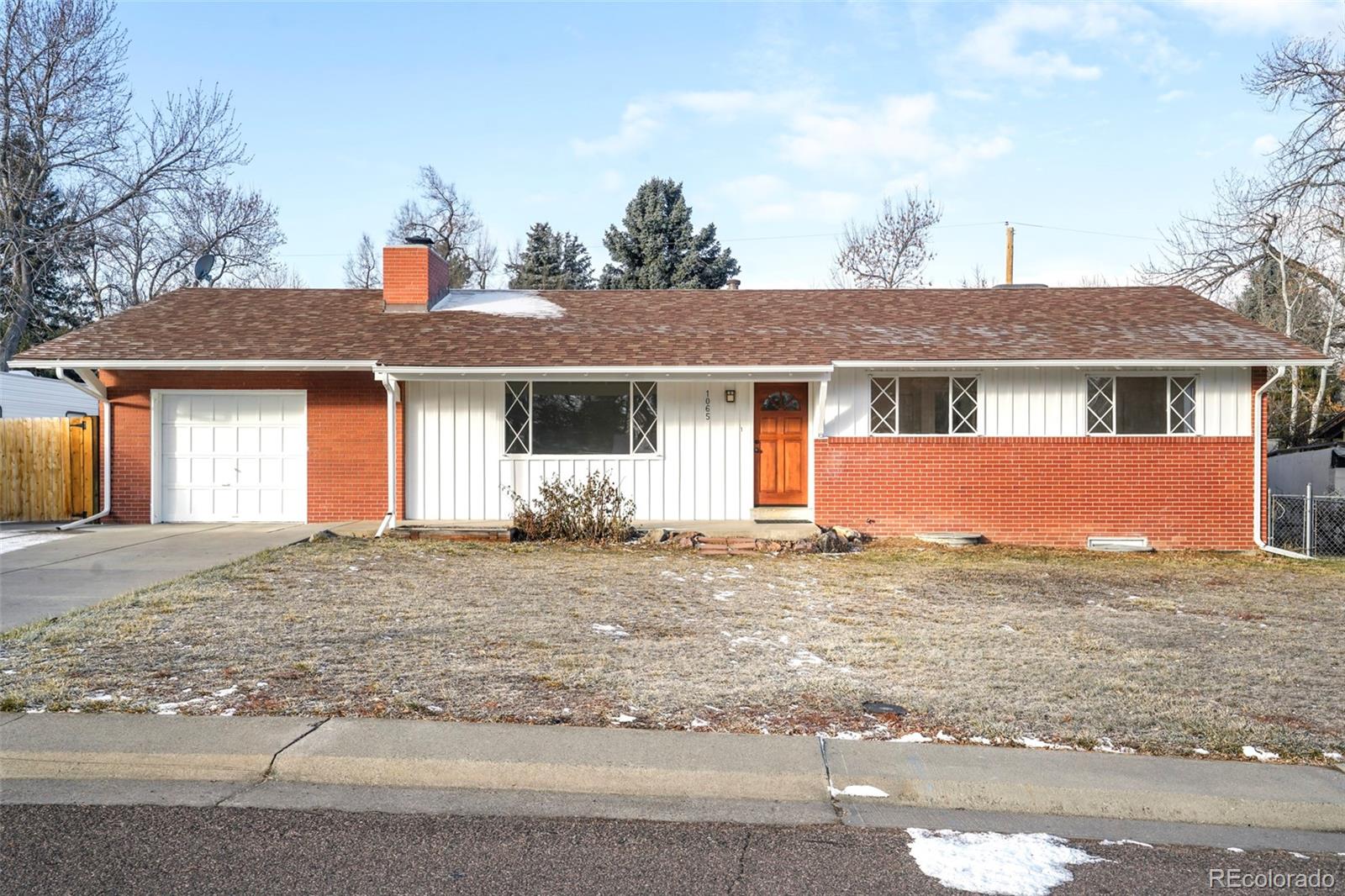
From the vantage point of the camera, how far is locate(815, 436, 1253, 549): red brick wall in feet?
47.3

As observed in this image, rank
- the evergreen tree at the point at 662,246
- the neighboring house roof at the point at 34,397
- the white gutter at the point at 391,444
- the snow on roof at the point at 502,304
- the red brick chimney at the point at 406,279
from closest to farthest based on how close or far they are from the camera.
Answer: the white gutter at the point at 391,444
the red brick chimney at the point at 406,279
the snow on roof at the point at 502,304
the neighboring house roof at the point at 34,397
the evergreen tree at the point at 662,246

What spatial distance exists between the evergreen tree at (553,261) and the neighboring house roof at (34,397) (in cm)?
1908

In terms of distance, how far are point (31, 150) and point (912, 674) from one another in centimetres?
2501

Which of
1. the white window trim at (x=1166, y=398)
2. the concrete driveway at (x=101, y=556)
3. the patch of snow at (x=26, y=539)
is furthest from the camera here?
the white window trim at (x=1166, y=398)

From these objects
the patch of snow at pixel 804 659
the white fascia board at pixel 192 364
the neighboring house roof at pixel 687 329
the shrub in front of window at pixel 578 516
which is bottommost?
the patch of snow at pixel 804 659

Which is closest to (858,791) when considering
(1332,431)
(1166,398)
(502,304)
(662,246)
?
(1166,398)

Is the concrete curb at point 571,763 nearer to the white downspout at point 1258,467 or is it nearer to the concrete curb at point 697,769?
the concrete curb at point 697,769

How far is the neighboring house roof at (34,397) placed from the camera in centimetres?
2150

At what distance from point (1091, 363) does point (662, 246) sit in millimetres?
23887

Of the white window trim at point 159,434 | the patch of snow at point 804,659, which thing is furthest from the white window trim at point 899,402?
the white window trim at point 159,434

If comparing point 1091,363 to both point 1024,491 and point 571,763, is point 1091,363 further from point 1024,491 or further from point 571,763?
point 571,763

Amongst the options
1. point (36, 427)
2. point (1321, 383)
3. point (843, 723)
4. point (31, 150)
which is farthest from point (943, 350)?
point (31, 150)

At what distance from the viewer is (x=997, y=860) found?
161 inches

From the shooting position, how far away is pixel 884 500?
14492mm
